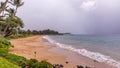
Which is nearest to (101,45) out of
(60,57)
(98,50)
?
(98,50)

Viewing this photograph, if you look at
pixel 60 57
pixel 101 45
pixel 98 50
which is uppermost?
pixel 60 57

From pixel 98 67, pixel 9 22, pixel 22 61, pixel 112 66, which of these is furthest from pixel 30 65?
pixel 9 22

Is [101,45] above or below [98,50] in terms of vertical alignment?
below

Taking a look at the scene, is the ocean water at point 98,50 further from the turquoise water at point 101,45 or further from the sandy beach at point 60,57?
the sandy beach at point 60,57

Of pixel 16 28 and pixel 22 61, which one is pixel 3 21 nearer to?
pixel 16 28

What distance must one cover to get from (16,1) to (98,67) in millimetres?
21277

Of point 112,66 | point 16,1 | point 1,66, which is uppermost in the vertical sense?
point 16,1

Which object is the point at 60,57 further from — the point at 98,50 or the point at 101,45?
the point at 101,45

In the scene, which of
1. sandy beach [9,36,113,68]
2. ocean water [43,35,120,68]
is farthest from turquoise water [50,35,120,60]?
sandy beach [9,36,113,68]

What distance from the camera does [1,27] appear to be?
41.4 meters

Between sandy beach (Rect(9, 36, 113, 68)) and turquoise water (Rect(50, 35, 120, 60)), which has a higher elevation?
sandy beach (Rect(9, 36, 113, 68))

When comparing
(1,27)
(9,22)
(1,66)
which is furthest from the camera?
(1,27)

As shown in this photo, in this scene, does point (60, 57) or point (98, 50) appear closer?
point (60, 57)

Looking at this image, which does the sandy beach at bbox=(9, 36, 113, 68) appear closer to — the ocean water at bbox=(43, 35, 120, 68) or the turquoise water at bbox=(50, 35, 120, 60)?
the ocean water at bbox=(43, 35, 120, 68)
